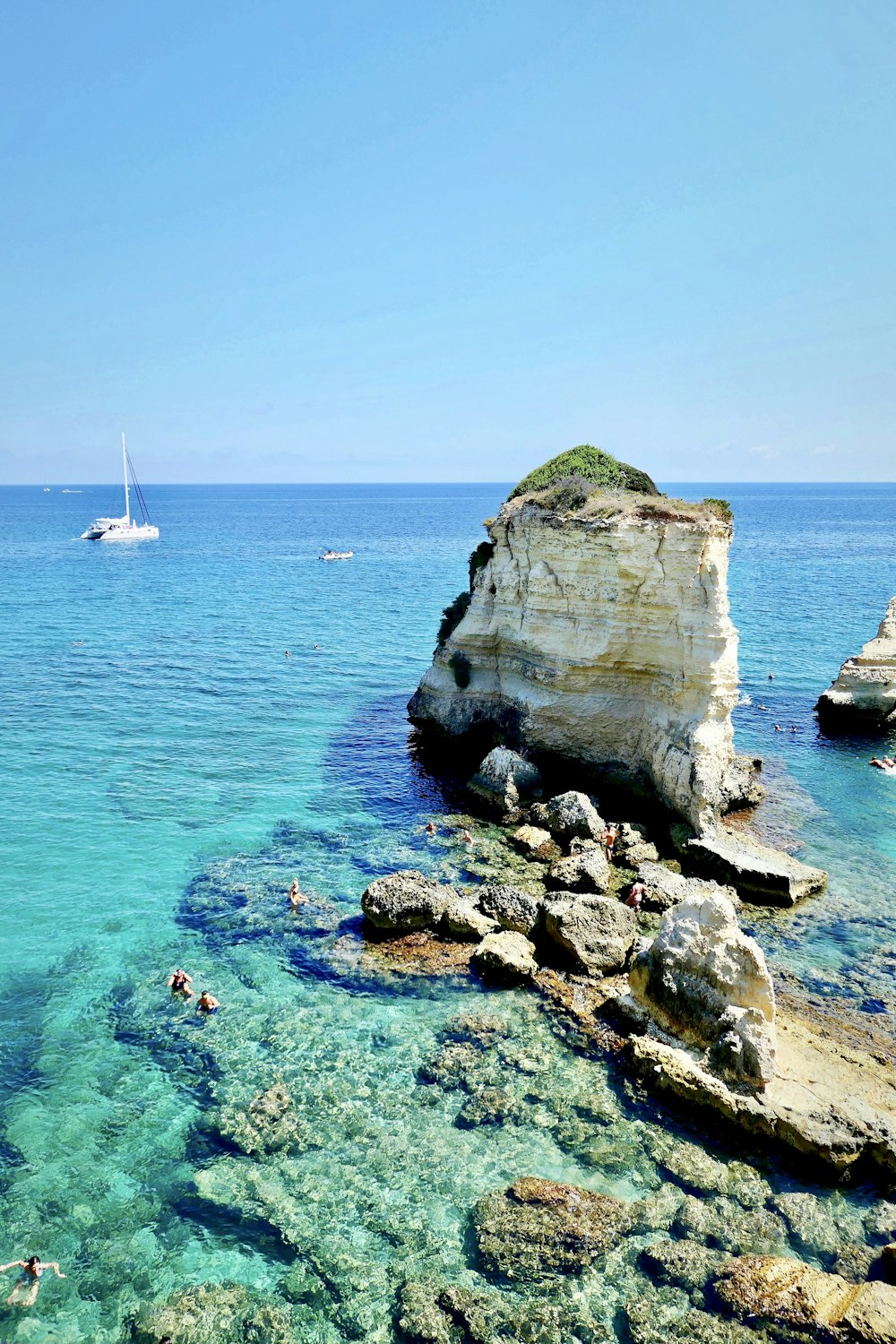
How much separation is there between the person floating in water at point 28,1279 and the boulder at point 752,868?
19.7m

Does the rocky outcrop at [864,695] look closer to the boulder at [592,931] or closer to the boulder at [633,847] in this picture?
the boulder at [633,847]

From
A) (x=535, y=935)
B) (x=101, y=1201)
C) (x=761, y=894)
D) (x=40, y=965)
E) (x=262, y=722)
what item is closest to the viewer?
(x=101, y=1201)

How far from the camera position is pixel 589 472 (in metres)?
35.0

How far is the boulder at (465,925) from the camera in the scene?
73.3 feet

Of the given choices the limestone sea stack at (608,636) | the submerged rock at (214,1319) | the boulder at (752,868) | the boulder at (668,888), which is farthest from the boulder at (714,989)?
the submerged rock at (214,1319)

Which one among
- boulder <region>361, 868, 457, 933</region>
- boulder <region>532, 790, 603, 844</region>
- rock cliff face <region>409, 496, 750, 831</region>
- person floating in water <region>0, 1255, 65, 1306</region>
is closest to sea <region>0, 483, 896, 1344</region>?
person floating in water <region>0, 1255, 65, 1306</region>

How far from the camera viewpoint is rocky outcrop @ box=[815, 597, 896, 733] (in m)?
42.0

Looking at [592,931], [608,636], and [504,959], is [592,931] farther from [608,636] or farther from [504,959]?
[608,636]

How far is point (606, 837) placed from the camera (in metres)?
27.7

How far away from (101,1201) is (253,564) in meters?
98.4

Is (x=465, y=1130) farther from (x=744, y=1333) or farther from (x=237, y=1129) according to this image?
(x=744, y=1333)

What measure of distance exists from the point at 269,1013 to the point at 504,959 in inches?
231

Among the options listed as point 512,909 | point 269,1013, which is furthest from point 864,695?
point 269,1013

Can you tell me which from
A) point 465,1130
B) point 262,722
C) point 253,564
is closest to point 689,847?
point 465,1130
